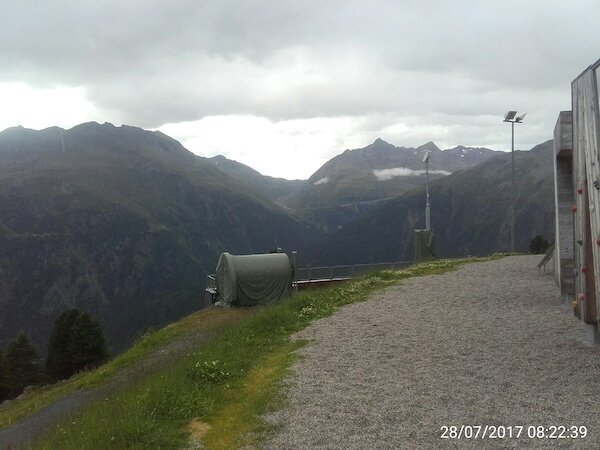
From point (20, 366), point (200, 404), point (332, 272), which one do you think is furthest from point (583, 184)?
point (20, 366)

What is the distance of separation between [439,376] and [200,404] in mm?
4297

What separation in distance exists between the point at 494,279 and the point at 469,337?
1231 centimetres

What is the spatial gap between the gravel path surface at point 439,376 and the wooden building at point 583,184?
107cm

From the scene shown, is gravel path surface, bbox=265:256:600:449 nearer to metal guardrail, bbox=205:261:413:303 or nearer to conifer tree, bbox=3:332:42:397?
metal guardrail, bbox=205:261:413:303

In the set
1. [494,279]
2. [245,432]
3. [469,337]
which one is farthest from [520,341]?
[494,279]

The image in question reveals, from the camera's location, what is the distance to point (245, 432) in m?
9.13

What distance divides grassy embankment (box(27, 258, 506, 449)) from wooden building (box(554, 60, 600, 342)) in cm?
668

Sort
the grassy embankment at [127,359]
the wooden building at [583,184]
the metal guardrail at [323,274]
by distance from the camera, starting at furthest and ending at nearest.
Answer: the metal guardrail at [323,274] → the grassy embankment at [127,359] → the wooden building at [583,184]

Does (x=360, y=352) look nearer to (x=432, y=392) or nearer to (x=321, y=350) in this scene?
(x=321, y=350)

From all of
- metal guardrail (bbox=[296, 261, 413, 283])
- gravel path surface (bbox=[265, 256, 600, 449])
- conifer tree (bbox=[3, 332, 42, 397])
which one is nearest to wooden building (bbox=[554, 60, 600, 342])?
gravel path surface (bbox=[265, 256, 600, 449])

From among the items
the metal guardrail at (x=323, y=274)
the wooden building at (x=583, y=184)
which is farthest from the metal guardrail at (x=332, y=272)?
the wooden building at (x=583, y=184)

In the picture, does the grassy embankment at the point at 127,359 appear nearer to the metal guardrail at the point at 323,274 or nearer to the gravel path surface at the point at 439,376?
the metal guardrail at the point at 323,274

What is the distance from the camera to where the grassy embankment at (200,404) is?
9.07 m

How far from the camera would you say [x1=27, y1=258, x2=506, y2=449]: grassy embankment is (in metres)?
9.07
